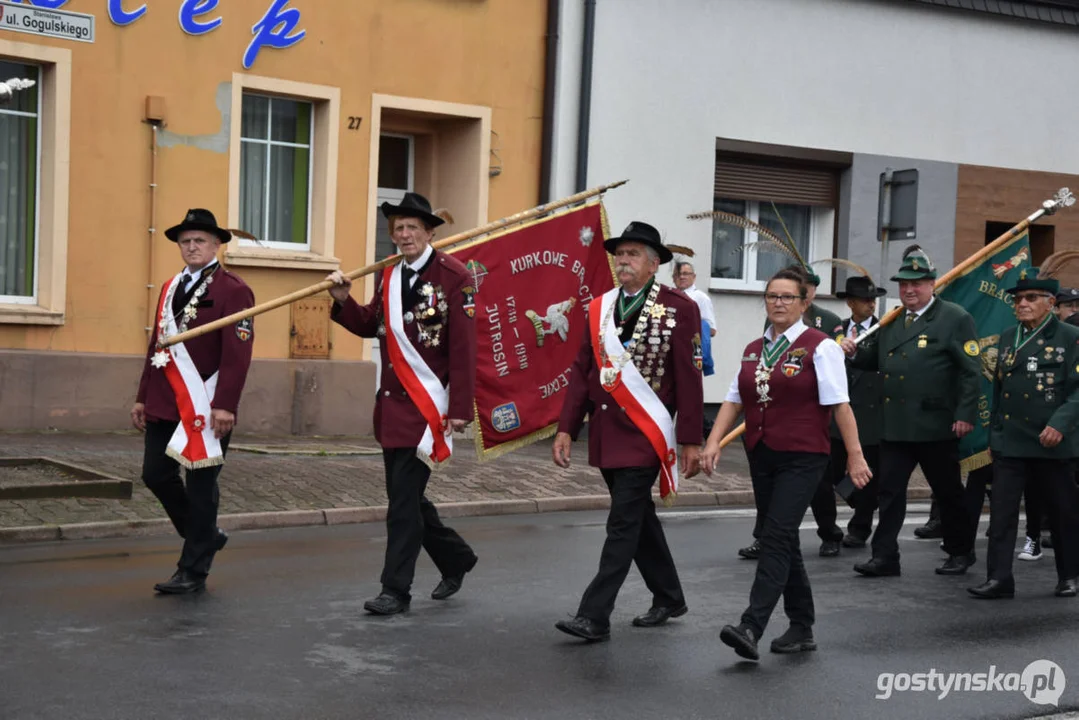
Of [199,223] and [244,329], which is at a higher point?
[199,223]

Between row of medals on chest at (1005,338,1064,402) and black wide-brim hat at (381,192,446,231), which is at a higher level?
black wide-brim hat at (381,192,446,231)

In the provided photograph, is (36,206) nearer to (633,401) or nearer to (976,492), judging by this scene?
(976,492)

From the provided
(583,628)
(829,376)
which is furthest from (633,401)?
(583,628)

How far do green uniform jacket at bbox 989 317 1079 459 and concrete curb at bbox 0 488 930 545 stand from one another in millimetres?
2633

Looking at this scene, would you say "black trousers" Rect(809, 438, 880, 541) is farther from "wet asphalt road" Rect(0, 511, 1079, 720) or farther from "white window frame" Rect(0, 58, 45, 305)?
"white window frame" Rect(0, 58, 45, 305)

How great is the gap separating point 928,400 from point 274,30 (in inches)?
344

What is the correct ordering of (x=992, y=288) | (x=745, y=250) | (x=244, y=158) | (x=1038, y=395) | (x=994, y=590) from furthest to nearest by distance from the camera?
1. (x=745, y=250)
2. (x=244, y=158)
3. (x=992, y=288)
4. (x=1038, y=395)
5. (x=994, y=590)

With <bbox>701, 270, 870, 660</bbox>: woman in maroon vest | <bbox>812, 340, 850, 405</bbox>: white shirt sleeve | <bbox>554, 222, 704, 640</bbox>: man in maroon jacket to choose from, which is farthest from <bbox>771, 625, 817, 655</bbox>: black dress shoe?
<bbox>812, 340, 850, 405</bbox>: white shirt sleeve

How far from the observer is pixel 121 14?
50.2ft

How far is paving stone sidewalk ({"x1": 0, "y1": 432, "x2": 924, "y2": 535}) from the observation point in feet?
36.0

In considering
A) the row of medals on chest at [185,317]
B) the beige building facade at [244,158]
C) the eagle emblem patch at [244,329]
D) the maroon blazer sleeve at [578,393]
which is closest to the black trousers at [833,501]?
the maroon blazer sleeve at [578,393]

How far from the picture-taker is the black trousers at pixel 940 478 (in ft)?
32.5

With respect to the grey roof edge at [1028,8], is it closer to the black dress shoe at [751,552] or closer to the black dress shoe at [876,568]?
the black dress shoe at [751,552]

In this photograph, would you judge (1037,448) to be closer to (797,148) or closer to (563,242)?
(563,242)
